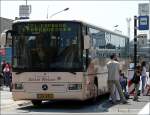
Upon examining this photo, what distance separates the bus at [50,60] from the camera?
18625 mm

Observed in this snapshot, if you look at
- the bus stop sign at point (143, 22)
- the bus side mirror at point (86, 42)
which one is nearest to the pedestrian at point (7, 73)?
the bus stop sign at point (143, 22)

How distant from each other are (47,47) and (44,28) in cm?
72

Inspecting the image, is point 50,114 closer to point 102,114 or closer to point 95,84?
point 102,114

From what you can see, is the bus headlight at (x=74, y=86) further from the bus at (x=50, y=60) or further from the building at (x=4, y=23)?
the building at (x=4, y=23)

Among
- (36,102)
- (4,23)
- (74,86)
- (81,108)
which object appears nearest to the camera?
(74,86)

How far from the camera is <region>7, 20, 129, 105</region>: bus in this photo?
1862 cm

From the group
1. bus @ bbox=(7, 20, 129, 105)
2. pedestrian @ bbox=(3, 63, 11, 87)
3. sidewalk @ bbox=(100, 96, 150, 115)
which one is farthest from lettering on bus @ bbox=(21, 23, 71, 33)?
pedestrian @ bbox=(3, 63, 11, 87)

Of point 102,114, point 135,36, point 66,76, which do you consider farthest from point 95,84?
point 135,36

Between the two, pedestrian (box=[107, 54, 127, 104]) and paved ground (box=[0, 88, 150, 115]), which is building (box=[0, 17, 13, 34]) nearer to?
paved ground (box=[0, 88, 150, 115])

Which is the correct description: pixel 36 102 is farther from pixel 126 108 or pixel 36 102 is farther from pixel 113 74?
pixel 126 108

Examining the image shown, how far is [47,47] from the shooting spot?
19000mm

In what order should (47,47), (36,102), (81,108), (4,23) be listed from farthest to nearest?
1. (4,23)
2. (36,102)
3. (81,108)
4. (47,47)

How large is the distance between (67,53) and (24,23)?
2.02 metres

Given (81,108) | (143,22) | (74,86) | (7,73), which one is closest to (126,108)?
(81,108)
